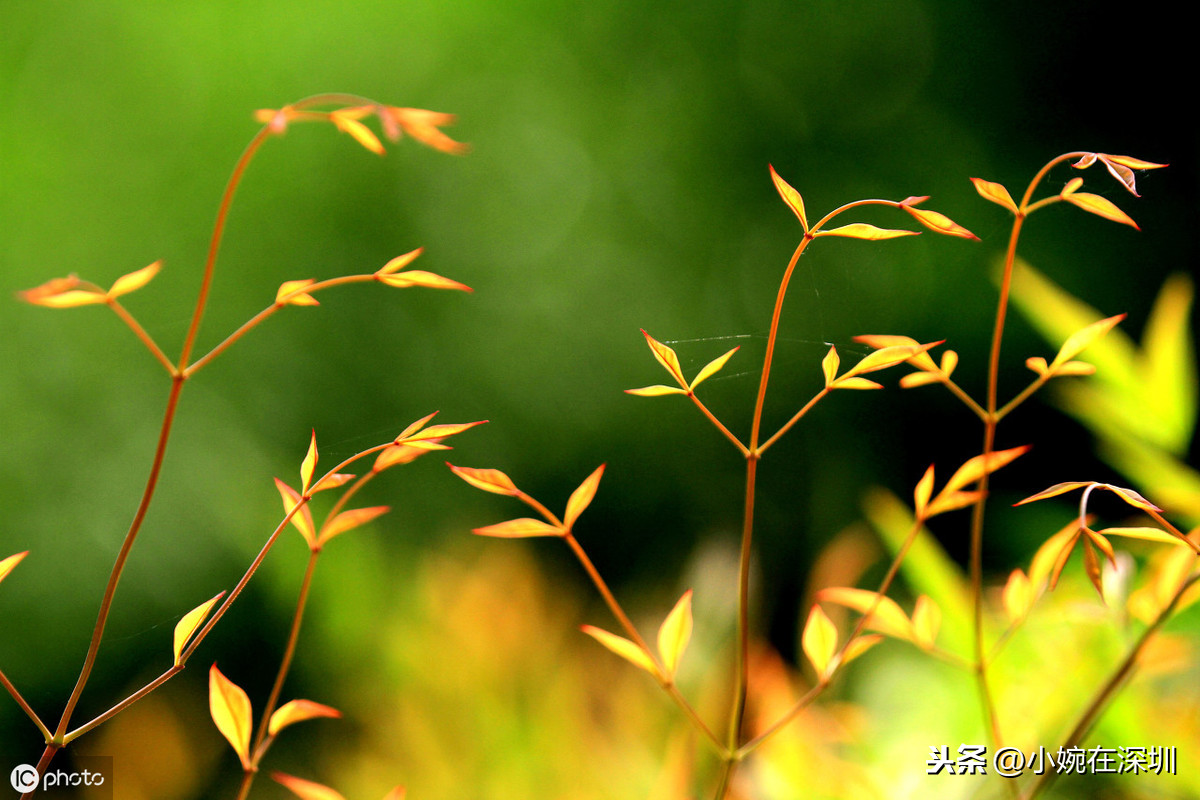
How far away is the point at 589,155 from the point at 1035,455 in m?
0.79

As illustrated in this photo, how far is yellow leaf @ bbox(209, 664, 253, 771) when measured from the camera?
14cm

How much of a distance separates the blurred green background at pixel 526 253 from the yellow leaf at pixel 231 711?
24.9 inches

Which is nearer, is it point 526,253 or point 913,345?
point 913,345

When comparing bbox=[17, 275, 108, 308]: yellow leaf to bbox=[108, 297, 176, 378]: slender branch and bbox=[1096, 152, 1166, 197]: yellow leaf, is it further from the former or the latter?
bbox=[1096, 152, 1166, 197]: yellow leaf

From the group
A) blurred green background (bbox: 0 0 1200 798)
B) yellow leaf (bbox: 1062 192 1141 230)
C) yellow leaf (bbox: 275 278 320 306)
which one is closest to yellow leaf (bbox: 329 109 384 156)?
yellow leaf (bbox: 275 278 320 306)

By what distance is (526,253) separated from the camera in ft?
4.03

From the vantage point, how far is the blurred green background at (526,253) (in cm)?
93

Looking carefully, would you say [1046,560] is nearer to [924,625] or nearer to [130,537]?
[924,625]

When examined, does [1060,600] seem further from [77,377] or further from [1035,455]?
[77,377]

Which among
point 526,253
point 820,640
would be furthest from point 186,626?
point 526,253

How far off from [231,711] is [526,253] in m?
1.12

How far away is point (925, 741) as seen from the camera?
27cm

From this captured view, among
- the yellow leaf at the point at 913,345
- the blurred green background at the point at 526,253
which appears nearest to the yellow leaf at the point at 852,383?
the yellow leaf at the point at 913,345

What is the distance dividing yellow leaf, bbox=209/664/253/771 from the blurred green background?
63cm
